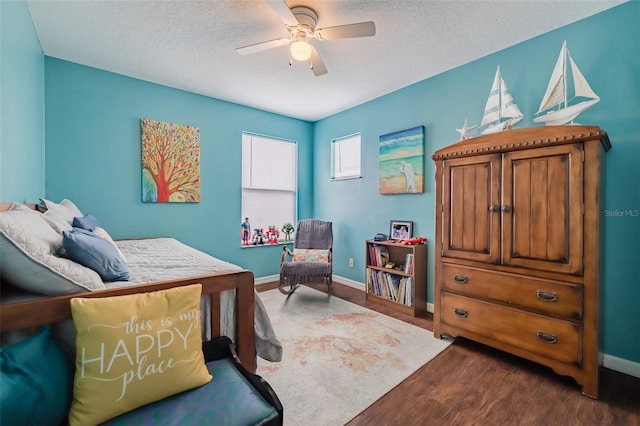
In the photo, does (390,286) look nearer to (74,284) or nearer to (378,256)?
(378,256)

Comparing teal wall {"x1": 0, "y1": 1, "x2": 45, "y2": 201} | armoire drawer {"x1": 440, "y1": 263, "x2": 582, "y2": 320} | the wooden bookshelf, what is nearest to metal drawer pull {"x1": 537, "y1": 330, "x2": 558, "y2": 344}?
armoire drawer {"x1": 440, "y1": 263, "x2": 582, "y2": 320}

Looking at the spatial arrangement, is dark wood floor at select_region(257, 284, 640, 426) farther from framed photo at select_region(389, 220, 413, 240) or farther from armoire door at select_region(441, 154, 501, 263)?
framed photo at select_region(389, 220, 413, 240)

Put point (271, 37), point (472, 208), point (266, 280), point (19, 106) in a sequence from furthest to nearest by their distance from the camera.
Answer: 1. point (266, 280)
2. point (271, 37)
3. point (472, 208)
4. point (19, 106)

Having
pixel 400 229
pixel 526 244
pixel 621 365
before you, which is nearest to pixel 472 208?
pixel 526 244

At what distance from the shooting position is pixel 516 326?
6.51 feet

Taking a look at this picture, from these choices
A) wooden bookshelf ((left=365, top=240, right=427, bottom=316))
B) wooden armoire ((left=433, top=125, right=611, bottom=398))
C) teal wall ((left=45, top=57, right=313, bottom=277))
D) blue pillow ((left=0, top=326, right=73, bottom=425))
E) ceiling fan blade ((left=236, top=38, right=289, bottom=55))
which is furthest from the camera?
wooden bookshelf ((left=365, top=240, right=427, bottom=316))

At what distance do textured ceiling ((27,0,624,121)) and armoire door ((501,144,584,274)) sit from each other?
1.12 metres

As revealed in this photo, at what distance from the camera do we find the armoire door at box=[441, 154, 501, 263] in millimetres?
2119

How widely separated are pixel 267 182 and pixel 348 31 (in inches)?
104

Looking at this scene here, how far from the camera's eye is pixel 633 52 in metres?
1.94

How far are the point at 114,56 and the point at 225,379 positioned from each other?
3.13m

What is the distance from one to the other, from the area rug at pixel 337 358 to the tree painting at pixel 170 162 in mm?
1818

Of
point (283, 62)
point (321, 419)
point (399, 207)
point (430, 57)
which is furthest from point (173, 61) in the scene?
point (321, 419)

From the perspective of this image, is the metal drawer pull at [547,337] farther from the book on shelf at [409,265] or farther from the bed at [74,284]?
the bed at [74,284]
